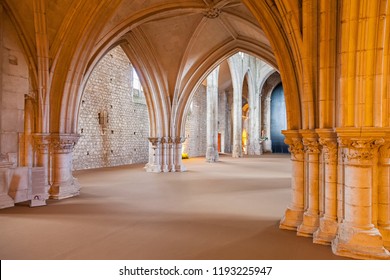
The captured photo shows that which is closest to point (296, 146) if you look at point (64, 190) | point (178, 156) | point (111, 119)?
point (64, 190)

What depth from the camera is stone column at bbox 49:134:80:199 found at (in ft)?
23.6

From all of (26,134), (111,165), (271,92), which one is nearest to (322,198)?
(26,134)

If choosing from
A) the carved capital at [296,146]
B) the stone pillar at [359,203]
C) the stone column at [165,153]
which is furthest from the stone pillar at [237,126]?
the stone pillar at [359,203]

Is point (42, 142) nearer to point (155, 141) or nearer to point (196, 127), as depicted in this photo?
point (155, 141)

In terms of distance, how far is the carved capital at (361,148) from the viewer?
3.46m

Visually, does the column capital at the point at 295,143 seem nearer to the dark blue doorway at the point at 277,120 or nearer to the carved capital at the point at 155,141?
the carved capital at the point at 155,141

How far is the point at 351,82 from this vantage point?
364cm

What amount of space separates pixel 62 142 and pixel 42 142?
0.42 m

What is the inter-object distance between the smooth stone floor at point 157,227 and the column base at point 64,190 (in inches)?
10.7

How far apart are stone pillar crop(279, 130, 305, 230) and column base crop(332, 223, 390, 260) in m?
0.97

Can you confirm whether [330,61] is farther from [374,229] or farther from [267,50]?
[267,50]

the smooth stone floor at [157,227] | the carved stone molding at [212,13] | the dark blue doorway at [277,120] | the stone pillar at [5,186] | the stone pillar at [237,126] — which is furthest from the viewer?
the dark blue doorway at [277,120]

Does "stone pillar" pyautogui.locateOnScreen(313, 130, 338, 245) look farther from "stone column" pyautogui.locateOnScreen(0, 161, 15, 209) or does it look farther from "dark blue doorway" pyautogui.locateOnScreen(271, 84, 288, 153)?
"dark blue doorway" pyautogui.locateOnScreen(271, 84, 288, 153)

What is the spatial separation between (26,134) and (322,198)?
644 cm
